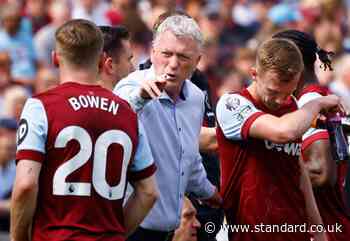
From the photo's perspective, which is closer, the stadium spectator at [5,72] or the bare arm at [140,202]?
the bare arm at [140,202]

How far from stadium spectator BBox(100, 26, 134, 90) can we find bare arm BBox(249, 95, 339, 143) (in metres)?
0.95

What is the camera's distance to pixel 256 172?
730 centimetres

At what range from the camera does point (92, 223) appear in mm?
6348

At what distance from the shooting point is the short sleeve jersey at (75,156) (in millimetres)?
6254

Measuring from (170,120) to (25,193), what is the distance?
1.39m

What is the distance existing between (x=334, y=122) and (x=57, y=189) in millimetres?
1932

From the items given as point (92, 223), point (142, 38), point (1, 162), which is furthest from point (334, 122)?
point (142, 38)

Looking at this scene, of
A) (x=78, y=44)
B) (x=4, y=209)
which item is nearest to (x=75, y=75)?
(x=78, y=44)

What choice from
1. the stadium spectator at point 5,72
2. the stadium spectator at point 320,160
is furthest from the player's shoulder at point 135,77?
the stadium spectator at point 5,72

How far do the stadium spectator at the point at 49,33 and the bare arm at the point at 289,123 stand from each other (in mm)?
8669

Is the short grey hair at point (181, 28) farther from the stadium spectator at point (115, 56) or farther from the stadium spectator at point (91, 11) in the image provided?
the stadium spectator at point (91, 11)

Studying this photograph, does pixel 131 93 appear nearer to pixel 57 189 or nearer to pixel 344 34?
pixel 57 189

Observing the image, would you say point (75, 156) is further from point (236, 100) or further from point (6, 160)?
point (6, 160)

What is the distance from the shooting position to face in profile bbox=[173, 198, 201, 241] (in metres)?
8.00
